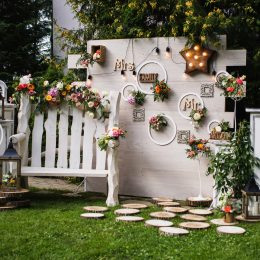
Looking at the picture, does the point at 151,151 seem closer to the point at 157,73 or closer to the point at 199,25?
the point at 157,73

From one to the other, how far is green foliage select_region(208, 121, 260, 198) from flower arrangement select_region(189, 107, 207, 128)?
76 cm

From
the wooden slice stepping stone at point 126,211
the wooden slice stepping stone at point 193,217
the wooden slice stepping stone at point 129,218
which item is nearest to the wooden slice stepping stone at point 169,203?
the wooden slice stepping stone at point 126,211

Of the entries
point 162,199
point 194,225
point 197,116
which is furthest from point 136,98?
point 194,225

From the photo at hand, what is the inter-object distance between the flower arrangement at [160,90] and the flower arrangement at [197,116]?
0.41 metres

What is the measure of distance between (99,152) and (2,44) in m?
5.83

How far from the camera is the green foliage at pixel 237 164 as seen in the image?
5.14 meters

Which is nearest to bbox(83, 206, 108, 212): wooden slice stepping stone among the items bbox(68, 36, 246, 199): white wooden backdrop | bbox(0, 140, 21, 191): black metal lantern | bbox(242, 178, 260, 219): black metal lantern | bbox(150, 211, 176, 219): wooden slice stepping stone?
bbox(150, 211, 176, 219): wooden slice stepping stone

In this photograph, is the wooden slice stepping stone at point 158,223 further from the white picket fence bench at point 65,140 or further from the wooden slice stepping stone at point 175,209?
the white picket fence bench at point 65,140

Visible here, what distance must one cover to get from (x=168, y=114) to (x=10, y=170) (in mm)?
2073

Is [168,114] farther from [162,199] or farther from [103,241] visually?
[103,241]

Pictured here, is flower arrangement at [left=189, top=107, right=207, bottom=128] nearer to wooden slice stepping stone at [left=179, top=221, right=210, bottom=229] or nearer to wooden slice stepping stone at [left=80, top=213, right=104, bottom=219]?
wooden slice stepping stone at [left=179, top=221, right=210, bottom=229]

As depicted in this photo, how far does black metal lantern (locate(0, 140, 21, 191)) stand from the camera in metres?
5.41

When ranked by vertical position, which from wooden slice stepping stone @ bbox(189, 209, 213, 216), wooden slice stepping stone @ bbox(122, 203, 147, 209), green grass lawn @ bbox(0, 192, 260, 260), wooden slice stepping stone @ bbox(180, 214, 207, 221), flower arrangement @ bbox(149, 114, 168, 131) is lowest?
green grass lawn @ bbox(0, 192, 260, 260)

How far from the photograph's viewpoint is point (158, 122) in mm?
6195
